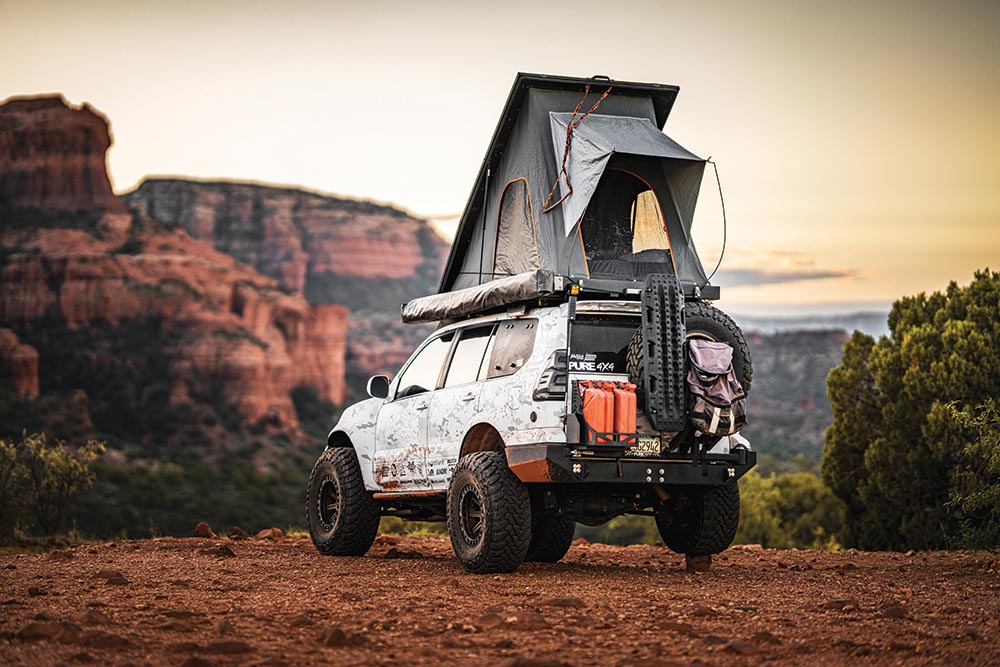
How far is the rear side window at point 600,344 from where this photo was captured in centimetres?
981

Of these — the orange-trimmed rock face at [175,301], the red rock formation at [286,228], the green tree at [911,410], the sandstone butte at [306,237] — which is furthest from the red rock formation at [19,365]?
the green tree at [911,410]

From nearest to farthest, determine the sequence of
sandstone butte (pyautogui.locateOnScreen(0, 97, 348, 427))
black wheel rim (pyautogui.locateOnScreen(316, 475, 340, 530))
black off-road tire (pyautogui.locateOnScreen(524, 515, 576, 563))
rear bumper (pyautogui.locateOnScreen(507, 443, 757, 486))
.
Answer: rear bumper (pyautogui.locateOnScreen(507, 443, 757, 486)), black off-road tire (pyautogui.locateOnScreen(524, 515, 576, 563)), black wheel rim (pyautogui.locateOnScreen(316, 475, 340, 530)), sandstone butte (pyautogui.locateOnScreen(0, 97, 348, 427))

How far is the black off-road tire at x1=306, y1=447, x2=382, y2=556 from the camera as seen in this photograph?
12391 mm

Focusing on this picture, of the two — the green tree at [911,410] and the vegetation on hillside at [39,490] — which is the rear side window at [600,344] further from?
the green tree at [911,410]

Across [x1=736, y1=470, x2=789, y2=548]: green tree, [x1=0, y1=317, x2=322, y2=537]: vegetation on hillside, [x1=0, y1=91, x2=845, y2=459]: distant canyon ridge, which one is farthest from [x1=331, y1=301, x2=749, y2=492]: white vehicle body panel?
[x1=0, y1=91, x2=845, y2=459]: distant canyon ridge

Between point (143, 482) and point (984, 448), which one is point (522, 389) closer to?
point (984, 448)

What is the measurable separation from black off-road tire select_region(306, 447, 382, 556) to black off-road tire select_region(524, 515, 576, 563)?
64.7 inches

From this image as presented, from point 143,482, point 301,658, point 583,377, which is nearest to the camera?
point 301,658

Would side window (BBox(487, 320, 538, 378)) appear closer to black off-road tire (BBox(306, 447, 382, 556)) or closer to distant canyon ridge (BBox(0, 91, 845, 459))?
black off-road tire (BBox(306, 447, 382, 556))

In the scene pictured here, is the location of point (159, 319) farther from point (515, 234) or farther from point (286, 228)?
point (515, 234)

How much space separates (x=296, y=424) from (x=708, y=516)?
79290mm

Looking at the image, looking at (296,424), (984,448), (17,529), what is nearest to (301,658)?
(984,448)

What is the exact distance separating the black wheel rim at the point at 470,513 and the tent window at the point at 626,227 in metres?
2.48

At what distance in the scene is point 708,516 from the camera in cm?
1076
